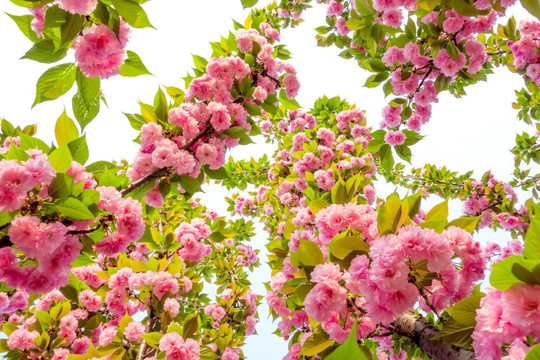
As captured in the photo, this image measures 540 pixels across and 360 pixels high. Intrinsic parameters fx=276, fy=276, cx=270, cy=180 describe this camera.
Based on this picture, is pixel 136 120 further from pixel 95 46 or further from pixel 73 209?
pixel 73 209

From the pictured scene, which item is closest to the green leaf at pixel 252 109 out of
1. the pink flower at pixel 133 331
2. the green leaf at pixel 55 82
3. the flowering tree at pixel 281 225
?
the flowering tree at pixel 281 225

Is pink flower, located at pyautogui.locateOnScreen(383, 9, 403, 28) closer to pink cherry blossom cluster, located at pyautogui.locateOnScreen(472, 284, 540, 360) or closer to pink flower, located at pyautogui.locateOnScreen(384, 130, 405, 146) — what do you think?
pink flower, located at pyautogui.locateOnScreen(384, 130, 405, 146)

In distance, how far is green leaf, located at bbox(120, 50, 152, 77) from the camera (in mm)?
1854

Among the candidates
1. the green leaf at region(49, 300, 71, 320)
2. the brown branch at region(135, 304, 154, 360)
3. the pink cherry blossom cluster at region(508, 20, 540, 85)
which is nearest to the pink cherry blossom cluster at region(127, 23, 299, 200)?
the brown branch at region(135, 304, 154, 360)

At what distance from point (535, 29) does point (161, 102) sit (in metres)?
4.22

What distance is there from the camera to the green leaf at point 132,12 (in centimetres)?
144

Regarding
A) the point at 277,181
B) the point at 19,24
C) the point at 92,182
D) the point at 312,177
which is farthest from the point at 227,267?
the point at 19,24

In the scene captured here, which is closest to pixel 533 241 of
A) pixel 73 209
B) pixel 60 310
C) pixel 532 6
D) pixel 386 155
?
pixel 532 6

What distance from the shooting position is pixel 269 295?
2.69 metres

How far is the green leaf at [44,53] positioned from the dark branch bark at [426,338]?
2.47 m

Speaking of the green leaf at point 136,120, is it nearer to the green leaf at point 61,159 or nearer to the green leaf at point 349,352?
the green leaf at point 61,159

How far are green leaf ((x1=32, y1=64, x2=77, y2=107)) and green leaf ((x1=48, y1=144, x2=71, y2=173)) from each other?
0.40 meters

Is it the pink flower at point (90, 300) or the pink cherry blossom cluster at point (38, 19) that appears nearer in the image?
the pink cherry blossom cluster at point (38, 19)

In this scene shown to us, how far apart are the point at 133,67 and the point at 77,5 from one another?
0.58 meters
